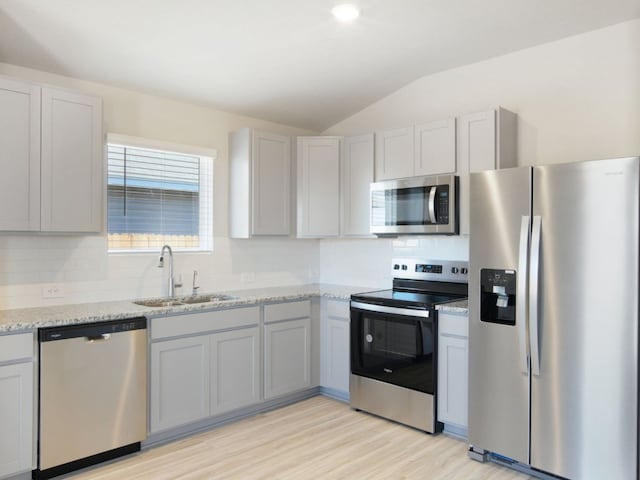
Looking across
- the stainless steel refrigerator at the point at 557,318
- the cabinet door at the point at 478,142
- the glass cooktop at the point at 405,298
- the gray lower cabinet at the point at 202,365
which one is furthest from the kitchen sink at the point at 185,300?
the cabinet door at the point at 478,142

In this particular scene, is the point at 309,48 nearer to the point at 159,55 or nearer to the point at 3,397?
the point at 159,55

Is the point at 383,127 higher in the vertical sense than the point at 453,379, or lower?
higher

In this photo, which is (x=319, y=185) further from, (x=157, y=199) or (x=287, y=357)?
(x=287, y=357)

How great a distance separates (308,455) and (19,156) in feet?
8.17

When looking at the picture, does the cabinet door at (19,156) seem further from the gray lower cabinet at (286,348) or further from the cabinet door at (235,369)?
the gray lower cabinet at (286,348)

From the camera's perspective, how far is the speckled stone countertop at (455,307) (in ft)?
10.3

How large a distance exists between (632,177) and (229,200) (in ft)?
9.77

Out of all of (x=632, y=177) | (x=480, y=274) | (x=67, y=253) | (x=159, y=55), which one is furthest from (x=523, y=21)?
(x=67, y=253)

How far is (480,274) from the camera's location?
114 inches

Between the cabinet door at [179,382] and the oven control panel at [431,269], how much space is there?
5.72 feet

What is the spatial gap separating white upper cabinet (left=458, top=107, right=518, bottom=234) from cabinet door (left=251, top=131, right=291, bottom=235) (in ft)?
5.12

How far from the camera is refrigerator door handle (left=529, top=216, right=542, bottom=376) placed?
2.60 meters

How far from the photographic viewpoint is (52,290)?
10.4 ft

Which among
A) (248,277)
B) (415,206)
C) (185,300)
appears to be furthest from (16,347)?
(415,206)
